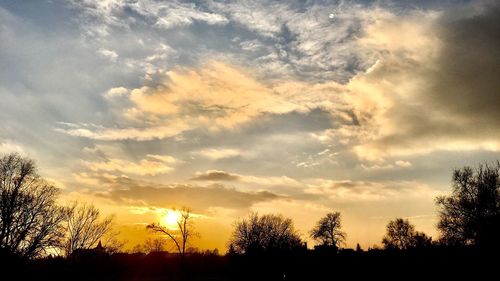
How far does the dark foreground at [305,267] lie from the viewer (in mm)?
34938

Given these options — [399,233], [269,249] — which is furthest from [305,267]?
[399,233]

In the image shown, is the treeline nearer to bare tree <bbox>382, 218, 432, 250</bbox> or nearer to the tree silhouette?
the tree silhouette

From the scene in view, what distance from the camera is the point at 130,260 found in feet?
284

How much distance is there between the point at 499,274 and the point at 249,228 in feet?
213

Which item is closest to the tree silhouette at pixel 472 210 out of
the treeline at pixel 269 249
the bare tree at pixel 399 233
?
the treeline at pixel 269 249

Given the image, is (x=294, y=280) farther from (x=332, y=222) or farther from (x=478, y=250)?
(x=332, y=222)

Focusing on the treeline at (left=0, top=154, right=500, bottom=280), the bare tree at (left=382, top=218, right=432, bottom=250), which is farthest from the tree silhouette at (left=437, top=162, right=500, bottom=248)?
the bare tree at (left=382, top=218, right=432, bottom=250)

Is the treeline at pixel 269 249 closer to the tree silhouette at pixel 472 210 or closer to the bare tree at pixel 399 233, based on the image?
the tree silhouette at pixel 472 210

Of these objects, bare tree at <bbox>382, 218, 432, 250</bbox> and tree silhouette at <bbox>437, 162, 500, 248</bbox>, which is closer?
tree silhouette at <bbox>437, 162, 500, 248</bbox>

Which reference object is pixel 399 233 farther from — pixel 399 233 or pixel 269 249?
pixel 269 249

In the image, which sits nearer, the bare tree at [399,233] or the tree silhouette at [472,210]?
the tree silhouette at [472,210]

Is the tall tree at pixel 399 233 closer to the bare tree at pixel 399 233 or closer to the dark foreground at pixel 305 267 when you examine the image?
the bare tree at pixel 399 233

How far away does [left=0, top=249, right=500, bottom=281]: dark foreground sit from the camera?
34.9 m

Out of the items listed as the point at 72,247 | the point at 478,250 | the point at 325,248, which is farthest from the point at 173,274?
the point at 478,250
